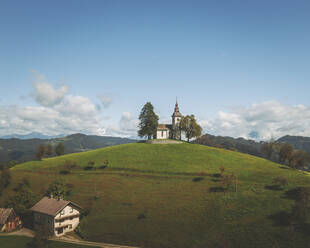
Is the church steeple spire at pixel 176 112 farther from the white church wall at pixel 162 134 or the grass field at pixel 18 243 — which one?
the grass field at pixel 18 243

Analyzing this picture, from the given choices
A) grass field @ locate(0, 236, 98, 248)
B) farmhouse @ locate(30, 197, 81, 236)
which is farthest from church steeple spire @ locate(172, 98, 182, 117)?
grass field @ locate(0, 236, 98, 248)

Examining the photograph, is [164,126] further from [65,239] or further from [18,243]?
[18,243]

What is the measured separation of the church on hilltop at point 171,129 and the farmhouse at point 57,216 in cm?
7734

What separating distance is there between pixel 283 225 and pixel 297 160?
58.9 m

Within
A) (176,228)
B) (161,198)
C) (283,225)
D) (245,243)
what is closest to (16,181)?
(161,198)

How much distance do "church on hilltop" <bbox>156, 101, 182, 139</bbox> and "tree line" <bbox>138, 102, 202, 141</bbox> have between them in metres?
4.90

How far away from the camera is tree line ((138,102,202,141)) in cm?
12650

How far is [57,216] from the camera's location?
57.6 m

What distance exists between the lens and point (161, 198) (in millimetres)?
66625

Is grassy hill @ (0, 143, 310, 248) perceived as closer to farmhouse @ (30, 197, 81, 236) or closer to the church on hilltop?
farmhouse @ (30, 197, 81, 236)

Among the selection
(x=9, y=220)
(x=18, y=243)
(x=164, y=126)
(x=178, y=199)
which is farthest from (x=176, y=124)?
(x=18, y=243)

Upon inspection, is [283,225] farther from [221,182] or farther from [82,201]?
[82,201]

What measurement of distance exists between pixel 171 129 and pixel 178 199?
74.1 m

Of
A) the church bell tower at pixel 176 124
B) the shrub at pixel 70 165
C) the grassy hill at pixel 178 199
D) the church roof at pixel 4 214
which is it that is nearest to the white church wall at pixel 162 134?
the church bell tower at pixel 176 124
